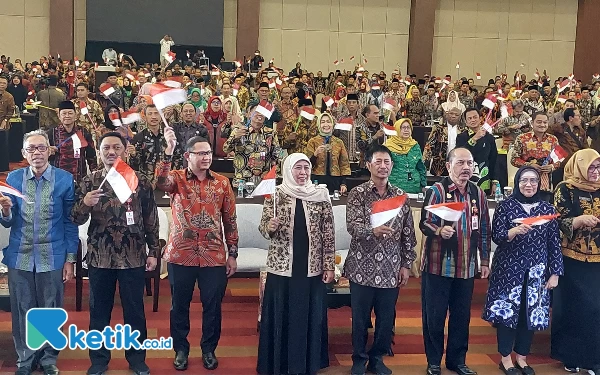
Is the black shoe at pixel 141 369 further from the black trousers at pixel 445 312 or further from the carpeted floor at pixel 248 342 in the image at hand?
the black trousers at pixel 445 312

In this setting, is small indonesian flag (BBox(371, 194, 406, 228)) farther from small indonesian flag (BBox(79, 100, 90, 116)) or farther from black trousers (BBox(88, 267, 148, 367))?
small indonesian flag (BBox(79, 100, 90, 116))

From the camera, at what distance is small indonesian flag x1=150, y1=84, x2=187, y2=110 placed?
4.54 m

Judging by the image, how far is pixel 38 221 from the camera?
4293 millimetres

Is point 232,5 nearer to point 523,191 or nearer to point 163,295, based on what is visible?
point 163,295

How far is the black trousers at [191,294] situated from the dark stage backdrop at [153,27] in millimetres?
18524

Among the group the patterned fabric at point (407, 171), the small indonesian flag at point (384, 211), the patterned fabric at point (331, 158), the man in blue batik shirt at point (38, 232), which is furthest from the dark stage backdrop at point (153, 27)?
the small indonesian flag at point (384, 211)

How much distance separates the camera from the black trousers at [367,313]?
15.0ft

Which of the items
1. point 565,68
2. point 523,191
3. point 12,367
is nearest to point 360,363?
point 523,191

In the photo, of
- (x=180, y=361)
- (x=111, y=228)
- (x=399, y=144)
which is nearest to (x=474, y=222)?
(x=180, y=361)

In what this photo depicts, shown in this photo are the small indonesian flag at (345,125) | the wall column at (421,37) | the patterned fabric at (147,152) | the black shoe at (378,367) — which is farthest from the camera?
the wall column at (421,37)

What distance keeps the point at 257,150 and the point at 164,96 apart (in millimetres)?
2535

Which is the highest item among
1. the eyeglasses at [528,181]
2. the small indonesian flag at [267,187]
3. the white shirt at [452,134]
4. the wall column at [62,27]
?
the wall column at [62,27]

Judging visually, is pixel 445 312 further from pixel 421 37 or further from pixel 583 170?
pixel 421 37

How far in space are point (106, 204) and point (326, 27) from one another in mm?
20152
